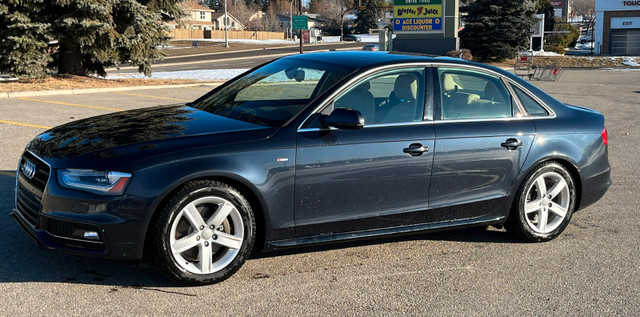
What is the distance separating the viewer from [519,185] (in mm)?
5645

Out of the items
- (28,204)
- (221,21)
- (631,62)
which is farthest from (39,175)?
(221,21)

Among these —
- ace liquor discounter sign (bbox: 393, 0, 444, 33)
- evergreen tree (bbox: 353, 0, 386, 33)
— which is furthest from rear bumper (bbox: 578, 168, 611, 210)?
evergreen tree (bbox: 353, 0, 386, 33)

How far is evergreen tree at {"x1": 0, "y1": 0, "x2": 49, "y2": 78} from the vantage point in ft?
67.6

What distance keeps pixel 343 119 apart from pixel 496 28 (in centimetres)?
4105

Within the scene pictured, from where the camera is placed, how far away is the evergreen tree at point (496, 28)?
43406 millimetres

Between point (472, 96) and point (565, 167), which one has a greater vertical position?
point (472, 96)

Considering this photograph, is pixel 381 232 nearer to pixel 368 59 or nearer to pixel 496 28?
pixel 368 59

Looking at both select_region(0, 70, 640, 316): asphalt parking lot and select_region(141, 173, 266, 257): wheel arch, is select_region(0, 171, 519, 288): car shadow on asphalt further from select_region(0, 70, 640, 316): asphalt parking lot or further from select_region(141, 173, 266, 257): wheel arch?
select_region(141, 173, 266, 257): wheel arch

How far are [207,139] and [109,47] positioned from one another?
19.7 metres

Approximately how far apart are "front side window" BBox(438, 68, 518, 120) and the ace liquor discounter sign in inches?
1391

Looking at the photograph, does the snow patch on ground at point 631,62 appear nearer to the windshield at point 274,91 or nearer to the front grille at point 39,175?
the windshield at point 274,91

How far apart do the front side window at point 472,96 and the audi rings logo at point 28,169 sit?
121 inches

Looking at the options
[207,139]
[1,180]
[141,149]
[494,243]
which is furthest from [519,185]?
[1,180]

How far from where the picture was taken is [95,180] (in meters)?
4.30
